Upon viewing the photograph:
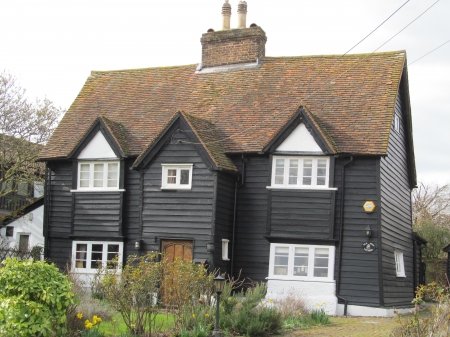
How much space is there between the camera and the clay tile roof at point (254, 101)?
22875mm

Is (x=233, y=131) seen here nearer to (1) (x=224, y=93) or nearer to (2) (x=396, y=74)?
(1) (x=224, y=93)

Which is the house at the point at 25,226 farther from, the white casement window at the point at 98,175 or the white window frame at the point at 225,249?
the white window frame at the point at 225,249

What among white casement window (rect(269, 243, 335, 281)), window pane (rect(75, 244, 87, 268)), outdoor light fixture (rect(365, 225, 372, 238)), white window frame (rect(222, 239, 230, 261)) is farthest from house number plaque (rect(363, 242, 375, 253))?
window pane (rect(75, 244, 87, 268))

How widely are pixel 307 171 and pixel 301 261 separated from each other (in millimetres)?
2995

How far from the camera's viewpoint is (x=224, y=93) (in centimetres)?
2603

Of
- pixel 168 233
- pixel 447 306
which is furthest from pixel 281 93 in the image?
pixel 447 306

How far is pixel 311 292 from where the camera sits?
21.8 meters

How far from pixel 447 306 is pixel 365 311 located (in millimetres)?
9003

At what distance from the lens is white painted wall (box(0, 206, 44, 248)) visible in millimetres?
31214

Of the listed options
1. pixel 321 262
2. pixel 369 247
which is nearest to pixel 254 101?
pixel 321 262

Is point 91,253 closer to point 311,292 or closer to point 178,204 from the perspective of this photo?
point 178,204

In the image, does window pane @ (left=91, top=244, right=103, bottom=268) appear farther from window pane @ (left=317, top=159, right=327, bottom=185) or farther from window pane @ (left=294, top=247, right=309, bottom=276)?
window pane @ (left=317, top=159, right=327, bottom=185)

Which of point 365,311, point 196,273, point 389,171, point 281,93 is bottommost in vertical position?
point 365,311

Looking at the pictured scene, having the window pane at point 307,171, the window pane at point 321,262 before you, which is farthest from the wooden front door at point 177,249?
the window pane at point 307,171
